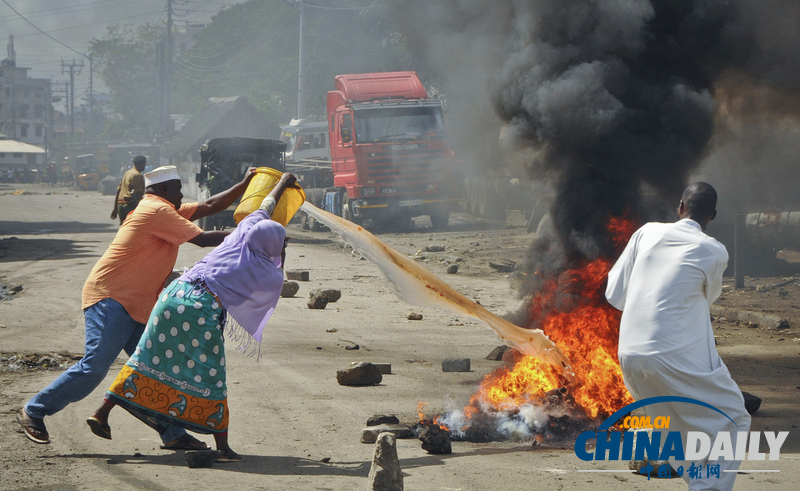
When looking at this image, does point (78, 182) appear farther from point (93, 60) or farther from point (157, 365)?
point (157, 365)

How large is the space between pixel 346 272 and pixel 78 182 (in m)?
45.2

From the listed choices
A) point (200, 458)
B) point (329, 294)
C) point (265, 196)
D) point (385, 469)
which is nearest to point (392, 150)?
point (329, 294)

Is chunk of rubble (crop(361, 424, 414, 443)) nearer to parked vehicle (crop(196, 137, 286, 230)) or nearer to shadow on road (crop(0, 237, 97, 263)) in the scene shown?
shadow on road (crop(0, 237, 97, 263))

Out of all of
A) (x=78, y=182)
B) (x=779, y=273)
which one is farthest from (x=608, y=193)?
(x=78, y=182)

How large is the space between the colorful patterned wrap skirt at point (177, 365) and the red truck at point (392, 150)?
55.3ft

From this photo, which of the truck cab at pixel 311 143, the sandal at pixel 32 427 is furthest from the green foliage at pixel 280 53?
the sandal at pixel 32 427

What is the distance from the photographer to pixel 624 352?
3.58 meters

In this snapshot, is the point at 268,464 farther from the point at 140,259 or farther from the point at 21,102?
the point at 21,102

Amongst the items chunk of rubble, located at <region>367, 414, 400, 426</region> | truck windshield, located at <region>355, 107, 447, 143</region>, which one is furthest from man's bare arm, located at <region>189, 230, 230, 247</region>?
truck windshield, located at <region>355, 107, 447, 143</region>

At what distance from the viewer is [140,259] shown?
15.6 feet

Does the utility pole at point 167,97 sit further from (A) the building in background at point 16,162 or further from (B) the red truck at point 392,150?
(B) the red truck at point 392,150

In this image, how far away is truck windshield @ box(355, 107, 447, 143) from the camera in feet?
69.3

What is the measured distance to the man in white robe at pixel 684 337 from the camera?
3.36 meters

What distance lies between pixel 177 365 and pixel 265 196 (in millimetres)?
1244
